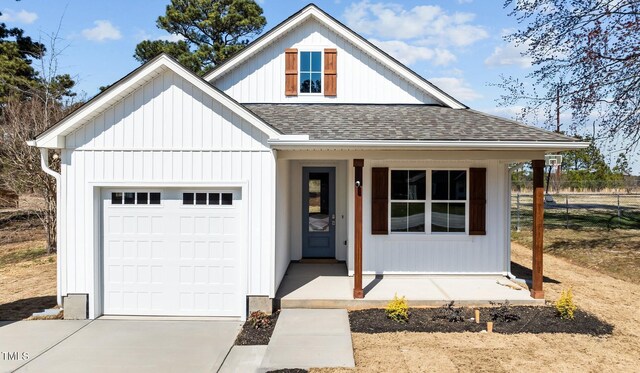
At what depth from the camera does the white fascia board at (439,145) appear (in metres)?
6.50

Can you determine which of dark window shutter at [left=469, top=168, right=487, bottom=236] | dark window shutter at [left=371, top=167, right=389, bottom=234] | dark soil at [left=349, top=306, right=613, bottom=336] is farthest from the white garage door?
dark window shutter at [left=469, top=168, right=487, bottom=236]

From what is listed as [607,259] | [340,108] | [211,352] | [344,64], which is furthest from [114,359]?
[607,259]

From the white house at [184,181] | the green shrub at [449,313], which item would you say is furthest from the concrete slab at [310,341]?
the green shrub at [449,313]

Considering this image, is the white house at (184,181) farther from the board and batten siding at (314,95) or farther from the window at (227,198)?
the board and batten siding at (314,95)

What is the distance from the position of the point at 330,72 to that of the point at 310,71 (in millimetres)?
525

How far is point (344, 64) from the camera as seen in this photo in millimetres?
9789

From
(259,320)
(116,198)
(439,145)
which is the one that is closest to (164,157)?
(116,198)

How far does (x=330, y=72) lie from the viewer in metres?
9.75

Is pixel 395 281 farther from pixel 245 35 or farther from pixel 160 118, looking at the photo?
pixel 245 35

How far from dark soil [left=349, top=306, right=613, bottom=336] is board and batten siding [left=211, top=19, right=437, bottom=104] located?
18.1 ft

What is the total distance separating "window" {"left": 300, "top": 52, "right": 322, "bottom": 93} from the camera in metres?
9.84

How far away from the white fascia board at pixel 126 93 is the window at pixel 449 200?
4.13 metres

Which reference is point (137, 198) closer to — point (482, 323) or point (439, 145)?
point (439, 145)

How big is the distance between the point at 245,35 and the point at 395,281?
2248 cm
